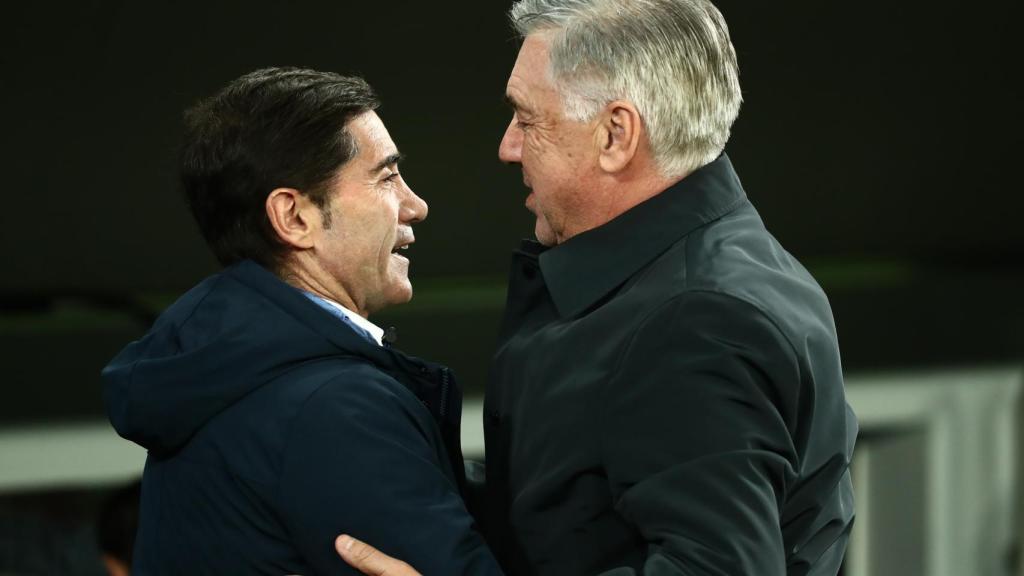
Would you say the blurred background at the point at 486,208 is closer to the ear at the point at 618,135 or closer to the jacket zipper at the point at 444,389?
the jacket zipper at the point at 444,389

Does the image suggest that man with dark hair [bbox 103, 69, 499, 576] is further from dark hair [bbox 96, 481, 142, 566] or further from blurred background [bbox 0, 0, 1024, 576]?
blurred background [bbox 0, 0, 1024, 576]

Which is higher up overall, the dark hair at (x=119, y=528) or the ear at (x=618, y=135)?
the ear at (x=618, y=135)

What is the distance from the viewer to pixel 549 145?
1.81 meters

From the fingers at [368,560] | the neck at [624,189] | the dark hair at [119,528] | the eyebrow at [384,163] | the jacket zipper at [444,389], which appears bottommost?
the dark hair at [119,528]

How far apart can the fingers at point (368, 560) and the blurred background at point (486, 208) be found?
185 cm

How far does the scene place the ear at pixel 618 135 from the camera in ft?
5.66

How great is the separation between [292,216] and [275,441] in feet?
1.08

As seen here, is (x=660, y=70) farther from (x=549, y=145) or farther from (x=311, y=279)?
(x=311, y=279)

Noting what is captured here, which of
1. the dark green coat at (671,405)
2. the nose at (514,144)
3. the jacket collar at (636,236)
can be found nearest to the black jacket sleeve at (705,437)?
the dark green coat at (671,405)

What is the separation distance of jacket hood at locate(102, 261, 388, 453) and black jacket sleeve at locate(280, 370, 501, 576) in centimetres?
9

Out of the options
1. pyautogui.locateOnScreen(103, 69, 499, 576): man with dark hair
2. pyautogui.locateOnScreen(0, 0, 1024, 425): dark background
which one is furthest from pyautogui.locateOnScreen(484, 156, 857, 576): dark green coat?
pyautogui.locateOnScreen(0, 0, 1024, 425): dark background

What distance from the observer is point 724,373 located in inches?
59.2

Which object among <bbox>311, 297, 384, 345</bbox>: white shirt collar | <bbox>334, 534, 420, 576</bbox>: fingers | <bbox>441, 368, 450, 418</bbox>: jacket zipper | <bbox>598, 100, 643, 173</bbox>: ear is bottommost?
<bbox>334, 534, 420, 576</bbox>: fingers

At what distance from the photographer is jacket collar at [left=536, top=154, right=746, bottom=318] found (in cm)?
172
